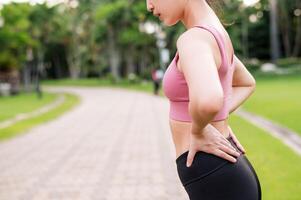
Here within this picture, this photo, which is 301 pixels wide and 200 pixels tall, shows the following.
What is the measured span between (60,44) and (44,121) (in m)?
58.7

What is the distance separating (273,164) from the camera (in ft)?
27.8

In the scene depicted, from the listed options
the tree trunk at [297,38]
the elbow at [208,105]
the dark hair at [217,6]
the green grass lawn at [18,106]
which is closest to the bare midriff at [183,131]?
the elbow at [208,105]

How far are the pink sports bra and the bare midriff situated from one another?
20mm

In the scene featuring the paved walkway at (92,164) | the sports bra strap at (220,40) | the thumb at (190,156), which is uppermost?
the sports bra strap at (220,40)

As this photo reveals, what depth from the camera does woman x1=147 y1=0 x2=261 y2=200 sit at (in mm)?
1998

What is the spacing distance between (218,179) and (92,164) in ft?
25.7

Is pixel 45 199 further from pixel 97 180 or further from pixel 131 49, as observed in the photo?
pixel 131 49

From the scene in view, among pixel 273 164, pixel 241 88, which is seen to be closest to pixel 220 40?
pixel 241 88

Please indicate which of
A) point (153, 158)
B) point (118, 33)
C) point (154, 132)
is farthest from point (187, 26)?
point (118, 33)

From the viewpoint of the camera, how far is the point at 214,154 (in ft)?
7.10

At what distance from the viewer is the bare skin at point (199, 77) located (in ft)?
6.48

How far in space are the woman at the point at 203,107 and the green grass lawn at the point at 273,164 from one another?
14.2ft

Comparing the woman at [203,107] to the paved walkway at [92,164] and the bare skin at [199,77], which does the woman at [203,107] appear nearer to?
the bare skin at [199,77]

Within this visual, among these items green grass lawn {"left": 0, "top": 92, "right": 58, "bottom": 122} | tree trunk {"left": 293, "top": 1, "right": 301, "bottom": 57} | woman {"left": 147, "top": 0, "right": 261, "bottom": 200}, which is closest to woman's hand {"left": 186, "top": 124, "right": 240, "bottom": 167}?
woman {"left": 147, "top": 0, "right": 261, "bottom": 200}
